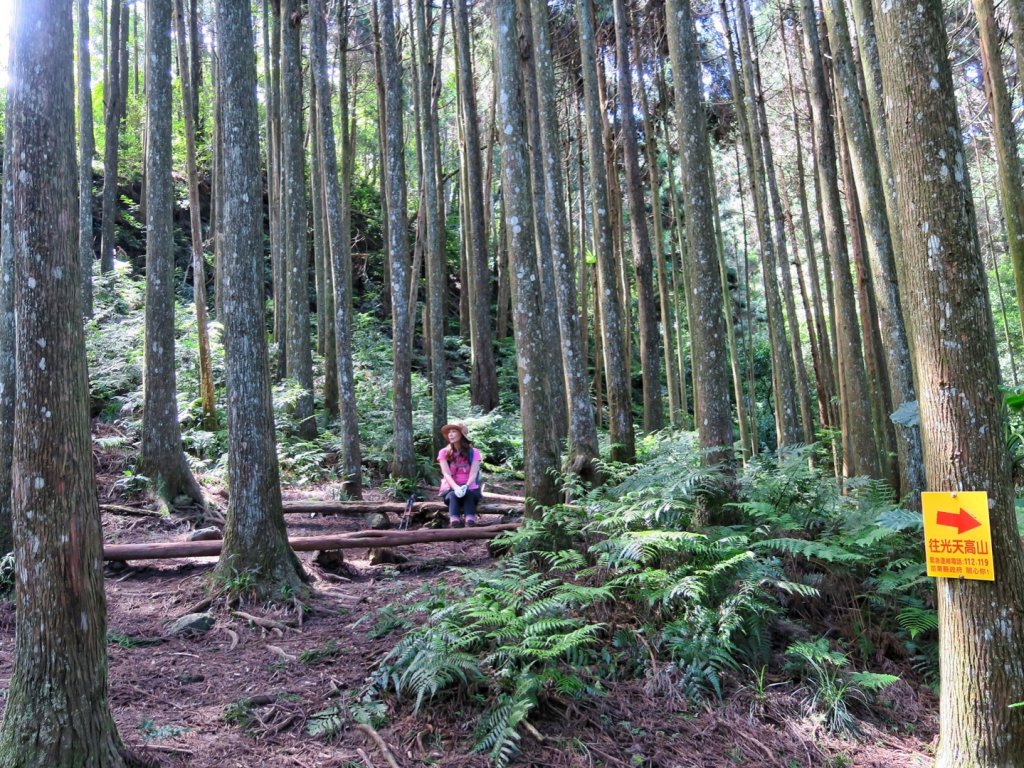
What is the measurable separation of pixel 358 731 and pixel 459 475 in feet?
17.0

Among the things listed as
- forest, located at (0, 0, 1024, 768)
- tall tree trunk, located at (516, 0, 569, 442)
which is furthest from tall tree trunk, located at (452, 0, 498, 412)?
tall tree trunk, located at (516, 0, 569, 442)

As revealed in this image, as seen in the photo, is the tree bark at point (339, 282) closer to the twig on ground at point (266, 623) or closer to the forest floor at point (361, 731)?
the twig on ground at point (266, 623)

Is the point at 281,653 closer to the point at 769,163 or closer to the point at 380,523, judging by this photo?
the point at 380,523

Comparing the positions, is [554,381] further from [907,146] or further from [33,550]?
[33,550]

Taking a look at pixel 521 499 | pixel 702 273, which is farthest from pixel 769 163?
pixel 702 273

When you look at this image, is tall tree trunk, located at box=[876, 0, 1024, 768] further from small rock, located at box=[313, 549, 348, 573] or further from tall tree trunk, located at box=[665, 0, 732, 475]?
small rock, located at box=[313, 549, 348, 573]

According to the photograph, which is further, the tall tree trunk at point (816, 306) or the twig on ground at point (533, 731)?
the tall tree trunk at point (816, 306)

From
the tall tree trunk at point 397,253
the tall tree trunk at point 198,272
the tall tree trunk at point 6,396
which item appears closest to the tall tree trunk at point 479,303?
the tall tree trunk at point 397,253

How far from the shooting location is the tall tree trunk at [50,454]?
9.51 feet

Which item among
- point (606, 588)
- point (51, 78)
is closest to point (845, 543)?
point (606, 588)

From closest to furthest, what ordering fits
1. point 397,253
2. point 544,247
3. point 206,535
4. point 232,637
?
point 232,637 < point 206,535 < point 544,247 < point 397,253

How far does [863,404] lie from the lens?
8.91 metres

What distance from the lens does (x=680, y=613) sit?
4973 millimetres

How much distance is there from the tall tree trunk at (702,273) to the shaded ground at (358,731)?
244 cm
